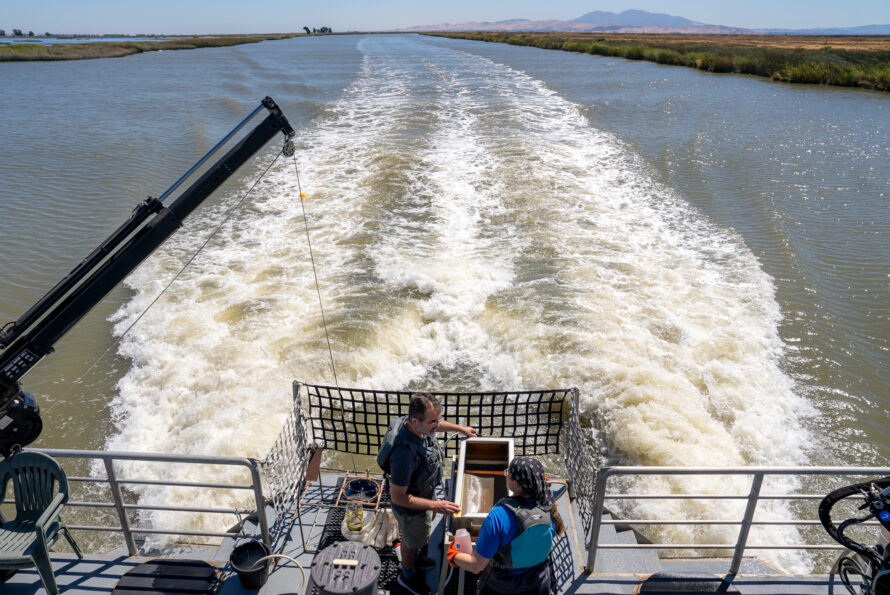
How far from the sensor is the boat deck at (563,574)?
4188 mm

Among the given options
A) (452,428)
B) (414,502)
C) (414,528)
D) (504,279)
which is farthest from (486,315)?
(414,502)

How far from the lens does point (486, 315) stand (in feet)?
32.0

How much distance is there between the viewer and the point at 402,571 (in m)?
4.24

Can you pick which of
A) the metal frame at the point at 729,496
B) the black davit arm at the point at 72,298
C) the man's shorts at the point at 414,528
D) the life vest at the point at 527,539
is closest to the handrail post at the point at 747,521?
the metal frame at the point at 729,496

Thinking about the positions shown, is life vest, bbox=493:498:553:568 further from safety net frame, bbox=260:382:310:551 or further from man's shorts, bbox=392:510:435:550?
safety net frame, bbox=260:382:310:551

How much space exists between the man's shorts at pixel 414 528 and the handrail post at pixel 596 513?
4.03 feet

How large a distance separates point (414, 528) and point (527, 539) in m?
1.36

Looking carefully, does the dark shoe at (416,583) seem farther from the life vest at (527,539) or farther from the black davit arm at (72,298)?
the black davit arm at (72,298)

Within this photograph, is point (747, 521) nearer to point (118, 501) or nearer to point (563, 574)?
point (563, 574)

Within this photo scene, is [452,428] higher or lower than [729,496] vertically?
higher

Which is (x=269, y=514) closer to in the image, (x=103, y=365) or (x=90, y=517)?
(x=90, y=517)

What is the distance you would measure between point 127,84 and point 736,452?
42.6 meters

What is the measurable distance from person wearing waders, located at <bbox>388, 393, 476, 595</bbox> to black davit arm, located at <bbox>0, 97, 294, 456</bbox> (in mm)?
2937

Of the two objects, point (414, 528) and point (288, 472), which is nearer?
point (414, 528)
